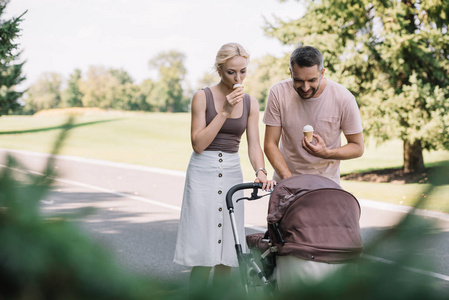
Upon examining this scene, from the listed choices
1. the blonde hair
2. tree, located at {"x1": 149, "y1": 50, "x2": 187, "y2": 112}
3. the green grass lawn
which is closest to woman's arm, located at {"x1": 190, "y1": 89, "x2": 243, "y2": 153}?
the blonde hair

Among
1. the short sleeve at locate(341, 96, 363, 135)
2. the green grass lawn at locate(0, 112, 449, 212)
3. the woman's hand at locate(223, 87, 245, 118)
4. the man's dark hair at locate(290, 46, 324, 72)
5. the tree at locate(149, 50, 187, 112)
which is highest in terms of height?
the tree at locate(149, 50, 187, 112)

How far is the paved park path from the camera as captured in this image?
52 cm

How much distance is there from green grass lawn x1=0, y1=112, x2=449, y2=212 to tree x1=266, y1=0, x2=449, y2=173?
1717 mm

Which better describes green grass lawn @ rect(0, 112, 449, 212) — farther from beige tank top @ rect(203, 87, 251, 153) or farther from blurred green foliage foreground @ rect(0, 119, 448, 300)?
beige tank top @ rect(203, 87, 251, 153)

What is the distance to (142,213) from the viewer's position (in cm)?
914

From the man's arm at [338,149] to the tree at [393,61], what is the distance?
11651 millimetres

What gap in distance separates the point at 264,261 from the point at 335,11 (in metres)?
13.3

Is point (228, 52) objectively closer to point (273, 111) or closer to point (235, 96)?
point (235, 96)

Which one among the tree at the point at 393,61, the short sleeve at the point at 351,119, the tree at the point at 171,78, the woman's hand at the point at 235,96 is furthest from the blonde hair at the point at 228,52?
the tree at the point at 171,78

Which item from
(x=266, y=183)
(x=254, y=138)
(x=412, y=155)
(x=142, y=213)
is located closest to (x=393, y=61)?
(x=412, y=155)

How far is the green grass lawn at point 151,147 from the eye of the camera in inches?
21.6

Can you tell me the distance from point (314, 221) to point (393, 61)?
43.4 ft

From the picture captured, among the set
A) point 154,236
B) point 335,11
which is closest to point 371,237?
point 154,236

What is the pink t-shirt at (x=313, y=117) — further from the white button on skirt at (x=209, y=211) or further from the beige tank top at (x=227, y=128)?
the white button on skirt at (x=209, y=211)
